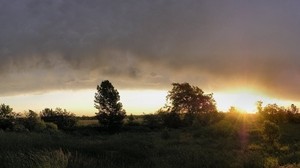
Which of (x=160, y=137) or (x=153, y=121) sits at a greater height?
(x=153, y=121)

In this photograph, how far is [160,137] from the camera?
53875mm

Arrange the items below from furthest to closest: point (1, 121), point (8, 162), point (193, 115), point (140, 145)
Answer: point (193, 115), point (1, 121), point (140, 145), point (8, 162)

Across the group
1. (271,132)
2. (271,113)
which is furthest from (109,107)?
(271,132)

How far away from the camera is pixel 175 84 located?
365 ft

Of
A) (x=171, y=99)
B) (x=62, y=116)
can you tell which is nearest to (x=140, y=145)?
(x=62, y=116)

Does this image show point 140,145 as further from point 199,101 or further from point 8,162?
point 199,101

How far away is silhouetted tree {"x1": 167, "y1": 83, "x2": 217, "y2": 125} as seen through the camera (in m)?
102

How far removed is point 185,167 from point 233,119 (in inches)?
2623

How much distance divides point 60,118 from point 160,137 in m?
34.4

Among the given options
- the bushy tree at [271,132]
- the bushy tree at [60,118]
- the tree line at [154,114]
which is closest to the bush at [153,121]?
the tree line at [154,114]

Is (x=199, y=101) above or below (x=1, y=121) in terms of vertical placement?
above

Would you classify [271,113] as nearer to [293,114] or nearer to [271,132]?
[293,114]

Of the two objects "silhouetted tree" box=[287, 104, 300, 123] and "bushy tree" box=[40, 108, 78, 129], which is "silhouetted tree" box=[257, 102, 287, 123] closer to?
"silhouetted tree" box=[287, 104, 300, 123]

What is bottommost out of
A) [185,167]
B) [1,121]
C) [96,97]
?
[185,167]
